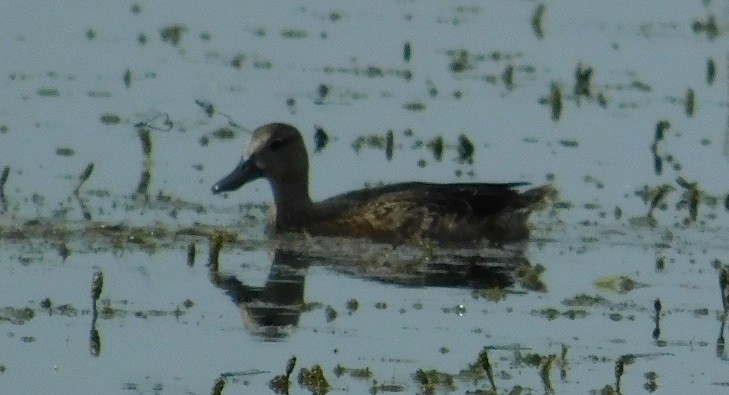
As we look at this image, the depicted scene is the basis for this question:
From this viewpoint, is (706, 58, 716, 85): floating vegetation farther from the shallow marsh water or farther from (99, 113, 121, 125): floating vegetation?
(99, 113, 121, 125): floating vegetation

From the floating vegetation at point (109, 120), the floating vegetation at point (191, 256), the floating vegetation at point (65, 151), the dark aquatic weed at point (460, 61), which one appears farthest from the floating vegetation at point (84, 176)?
the dark aquatic weed at point (460, 61)

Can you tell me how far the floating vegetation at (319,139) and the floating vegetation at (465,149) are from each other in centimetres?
96

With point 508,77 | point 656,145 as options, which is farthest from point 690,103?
point 508,77

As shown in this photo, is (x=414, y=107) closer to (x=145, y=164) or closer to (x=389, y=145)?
(x=389, y=145)

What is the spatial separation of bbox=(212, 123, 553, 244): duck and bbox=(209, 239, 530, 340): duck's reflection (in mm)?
217

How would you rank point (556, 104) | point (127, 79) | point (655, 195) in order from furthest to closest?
point (127, 79) < point (556, 104) < point (655, 195)

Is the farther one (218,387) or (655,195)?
(655,195)

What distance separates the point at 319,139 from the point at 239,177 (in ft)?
6.65

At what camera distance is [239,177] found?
15531mm

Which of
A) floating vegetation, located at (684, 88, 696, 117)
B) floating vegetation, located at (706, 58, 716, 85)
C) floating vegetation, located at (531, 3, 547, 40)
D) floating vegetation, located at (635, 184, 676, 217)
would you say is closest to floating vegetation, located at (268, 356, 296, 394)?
floating vegetation, located at (635, 184, 676, 217)

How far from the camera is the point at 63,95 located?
1883 centimetres

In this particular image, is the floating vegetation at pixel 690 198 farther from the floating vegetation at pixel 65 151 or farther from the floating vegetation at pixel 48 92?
the floating vegetation at pixel 48 92

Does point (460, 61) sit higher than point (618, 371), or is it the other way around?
point (460, 61)

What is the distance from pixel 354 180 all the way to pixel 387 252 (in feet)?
A: 7.15
